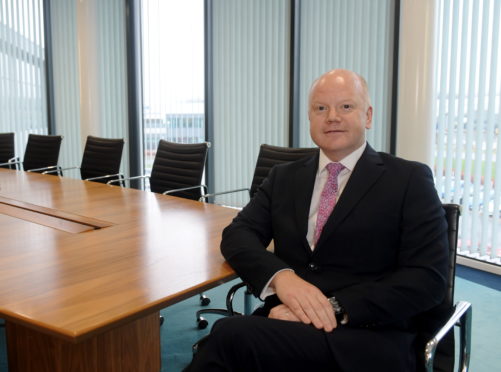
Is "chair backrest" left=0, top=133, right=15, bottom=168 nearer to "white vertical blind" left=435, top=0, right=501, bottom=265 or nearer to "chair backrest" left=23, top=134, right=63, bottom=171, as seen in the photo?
"chair backrest" left=23, top=134, right=63, bottom=171

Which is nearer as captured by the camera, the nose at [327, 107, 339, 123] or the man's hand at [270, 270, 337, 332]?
the man's hand at [270, 270, 337, 332]

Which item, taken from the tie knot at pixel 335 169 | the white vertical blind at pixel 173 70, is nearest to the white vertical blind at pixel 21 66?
the white vertical blind at pixel 173 70

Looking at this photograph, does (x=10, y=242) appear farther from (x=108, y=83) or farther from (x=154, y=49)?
(x=108, y=83)

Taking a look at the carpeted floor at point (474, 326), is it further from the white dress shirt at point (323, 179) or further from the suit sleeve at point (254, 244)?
the white dress shirt at point (323, 179)

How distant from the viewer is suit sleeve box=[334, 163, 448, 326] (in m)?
1.34

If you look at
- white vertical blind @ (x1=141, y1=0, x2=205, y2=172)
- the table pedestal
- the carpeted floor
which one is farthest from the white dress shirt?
white vertical blind @ (x1=141, y1=0, x2=205, y2=172)

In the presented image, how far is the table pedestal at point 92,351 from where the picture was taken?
163cm

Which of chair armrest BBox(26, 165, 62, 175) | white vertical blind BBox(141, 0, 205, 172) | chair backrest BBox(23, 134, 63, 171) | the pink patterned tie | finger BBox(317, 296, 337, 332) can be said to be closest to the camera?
finger BBox(317, 296, 337, 332)

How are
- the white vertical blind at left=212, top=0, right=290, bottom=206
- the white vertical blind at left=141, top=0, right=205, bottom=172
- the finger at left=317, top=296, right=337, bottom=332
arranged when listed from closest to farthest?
the finger at left=317, top=296, right=337, bottom=332 → the white vertical blind at left=212, top=0, right=290, bottom=206 → the white vertical blind at left=141, top=0, right=205, bottom=172

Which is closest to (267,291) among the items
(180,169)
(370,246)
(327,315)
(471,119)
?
(327,315)

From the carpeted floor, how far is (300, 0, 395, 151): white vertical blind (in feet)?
4.65

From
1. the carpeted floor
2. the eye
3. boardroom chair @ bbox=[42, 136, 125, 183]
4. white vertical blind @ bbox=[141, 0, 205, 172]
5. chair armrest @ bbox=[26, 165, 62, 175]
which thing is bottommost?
the carpeted floor

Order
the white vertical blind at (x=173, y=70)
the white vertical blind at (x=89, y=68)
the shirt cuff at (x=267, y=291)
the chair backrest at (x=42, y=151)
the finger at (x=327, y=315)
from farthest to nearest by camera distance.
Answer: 1. the white vertical blind at (x=89, y=68)
2. the white vertical blind at (x=173, y=70)
3. the chair backrest at (x=42, y=151)
4. the shirt cuff at (x=267, y=291)
5. the finger at (x=327, y=315)

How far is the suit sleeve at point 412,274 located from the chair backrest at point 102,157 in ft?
9.99
